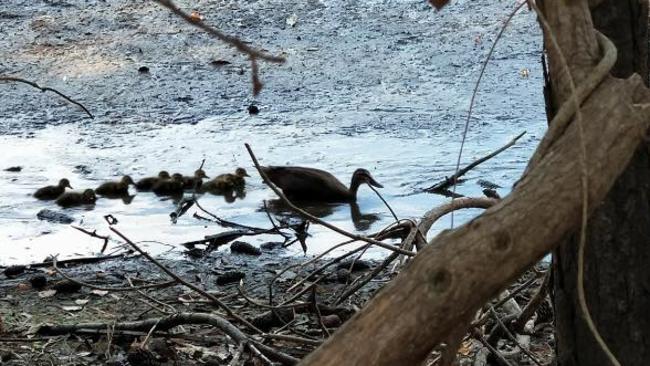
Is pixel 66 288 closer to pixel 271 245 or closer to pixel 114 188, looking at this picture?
pixel 271 245

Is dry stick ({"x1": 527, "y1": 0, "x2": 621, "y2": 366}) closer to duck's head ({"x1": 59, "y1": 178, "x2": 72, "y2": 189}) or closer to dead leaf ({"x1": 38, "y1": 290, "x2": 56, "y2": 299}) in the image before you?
dead leaf ({"x1": 38, "y1": 290, "x2": 56, "y2": 299})

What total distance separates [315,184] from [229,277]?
4.41ft

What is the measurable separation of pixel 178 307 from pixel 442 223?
1.63m

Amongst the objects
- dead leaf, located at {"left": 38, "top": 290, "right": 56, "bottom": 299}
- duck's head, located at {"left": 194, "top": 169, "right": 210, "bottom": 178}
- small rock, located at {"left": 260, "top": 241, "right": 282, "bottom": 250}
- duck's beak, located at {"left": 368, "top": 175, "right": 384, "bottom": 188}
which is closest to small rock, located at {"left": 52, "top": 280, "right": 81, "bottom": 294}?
dead leaf, located at {"left": 38, "top": 290, "right": 56, "bottom": 299}

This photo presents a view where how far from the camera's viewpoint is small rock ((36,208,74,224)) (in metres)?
6.80

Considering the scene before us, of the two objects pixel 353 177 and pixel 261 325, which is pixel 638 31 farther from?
pixel 353 177

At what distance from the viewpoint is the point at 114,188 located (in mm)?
7160

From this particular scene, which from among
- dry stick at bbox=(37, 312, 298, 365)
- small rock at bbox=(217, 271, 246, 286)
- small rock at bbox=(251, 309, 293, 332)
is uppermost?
dry stick at bbox=(37, 312, 298, 365)

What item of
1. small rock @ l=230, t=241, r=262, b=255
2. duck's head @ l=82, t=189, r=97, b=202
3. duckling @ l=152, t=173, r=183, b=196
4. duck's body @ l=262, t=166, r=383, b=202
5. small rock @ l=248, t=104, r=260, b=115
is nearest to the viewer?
small rock @ l=230, t=241, r=262, b=255

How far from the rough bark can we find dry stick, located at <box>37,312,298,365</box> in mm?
2146

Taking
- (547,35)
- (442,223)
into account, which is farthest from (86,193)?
(547,35)

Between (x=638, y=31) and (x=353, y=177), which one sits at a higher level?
(x=638, y=31)

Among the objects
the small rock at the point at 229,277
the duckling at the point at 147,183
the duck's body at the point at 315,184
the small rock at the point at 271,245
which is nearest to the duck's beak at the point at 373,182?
the duck's body at the point at 315,184

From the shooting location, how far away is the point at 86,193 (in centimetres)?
707
